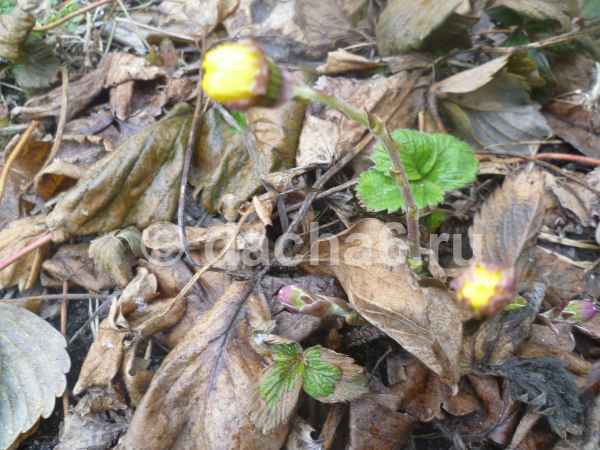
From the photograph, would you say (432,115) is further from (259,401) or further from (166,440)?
(166,440)

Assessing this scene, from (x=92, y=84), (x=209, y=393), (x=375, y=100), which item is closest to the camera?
(x=209, y=393)

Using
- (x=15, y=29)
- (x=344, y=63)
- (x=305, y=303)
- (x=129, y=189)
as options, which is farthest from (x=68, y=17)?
(x=305, y=303)

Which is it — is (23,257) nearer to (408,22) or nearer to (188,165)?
(188,165)

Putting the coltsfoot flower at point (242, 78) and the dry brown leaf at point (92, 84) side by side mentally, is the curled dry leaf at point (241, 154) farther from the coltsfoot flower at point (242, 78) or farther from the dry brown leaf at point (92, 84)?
the coltsfoot flower at point (242, 78)

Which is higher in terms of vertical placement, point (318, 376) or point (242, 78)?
point (242, 78)

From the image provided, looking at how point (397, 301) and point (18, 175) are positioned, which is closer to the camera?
point (397, 301)

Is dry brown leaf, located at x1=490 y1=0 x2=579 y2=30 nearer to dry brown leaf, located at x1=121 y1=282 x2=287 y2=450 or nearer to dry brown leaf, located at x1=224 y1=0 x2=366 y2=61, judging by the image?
dry brown leaf, located at x1=224 y1=0 x2=366 y2=61

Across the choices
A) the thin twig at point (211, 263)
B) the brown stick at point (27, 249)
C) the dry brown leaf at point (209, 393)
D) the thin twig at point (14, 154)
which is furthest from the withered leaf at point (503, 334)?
the thin twig at point (14, 154)
